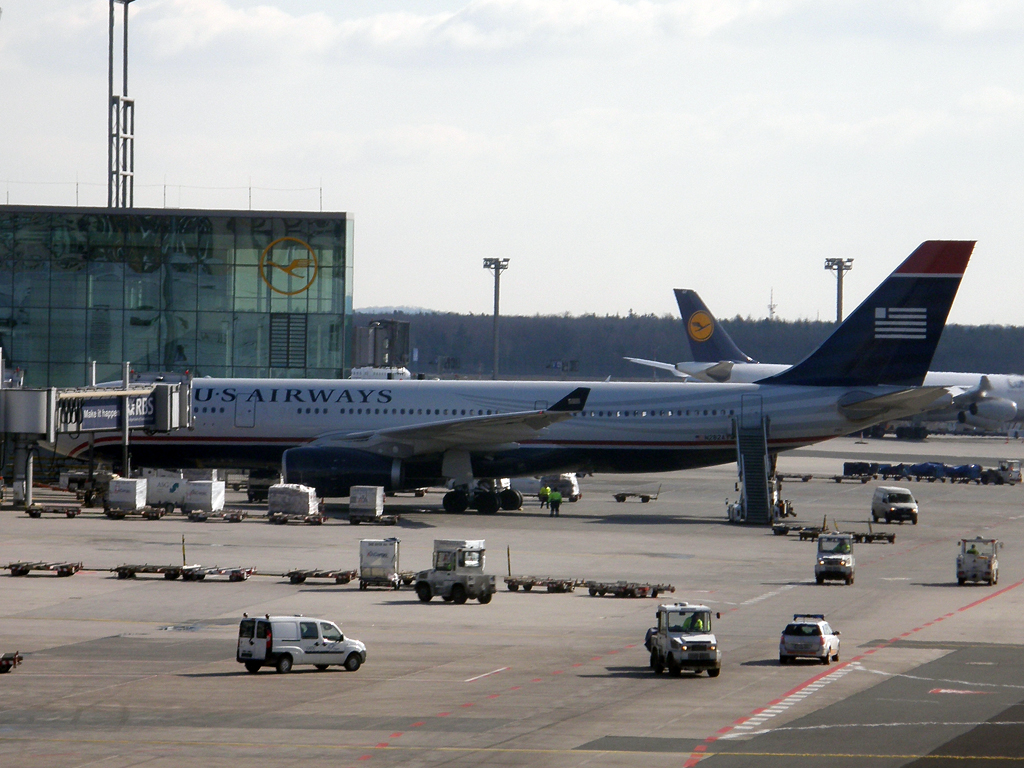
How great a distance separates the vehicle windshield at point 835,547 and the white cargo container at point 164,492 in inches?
1127

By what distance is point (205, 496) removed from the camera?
5584 centimetres

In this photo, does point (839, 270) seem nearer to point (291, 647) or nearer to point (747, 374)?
point (747, 374)


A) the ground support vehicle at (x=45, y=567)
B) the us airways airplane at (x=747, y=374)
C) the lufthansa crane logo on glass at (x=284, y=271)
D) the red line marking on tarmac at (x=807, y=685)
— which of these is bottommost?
the red line marking on tarmac at (x=807, y=685)

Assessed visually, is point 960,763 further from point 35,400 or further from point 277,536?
point 35,400

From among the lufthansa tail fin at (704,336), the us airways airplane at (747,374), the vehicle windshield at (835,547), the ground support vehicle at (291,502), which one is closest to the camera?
the vehicle windshield at (835,547)

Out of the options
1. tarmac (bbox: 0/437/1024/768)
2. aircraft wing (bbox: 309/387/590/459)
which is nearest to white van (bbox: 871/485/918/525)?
tarmac (bbox: 0/437/1024/768)

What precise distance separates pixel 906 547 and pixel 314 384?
27.5 m

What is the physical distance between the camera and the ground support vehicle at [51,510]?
53719 mm

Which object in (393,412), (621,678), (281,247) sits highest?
(281,247)

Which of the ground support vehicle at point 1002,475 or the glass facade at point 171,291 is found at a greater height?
the glass facade at point 171,291

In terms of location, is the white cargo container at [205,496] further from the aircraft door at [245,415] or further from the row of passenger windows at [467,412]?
the row of passenger windows at [467,412]

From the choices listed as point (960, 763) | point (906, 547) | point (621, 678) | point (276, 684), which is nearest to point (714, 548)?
point (906, 547)

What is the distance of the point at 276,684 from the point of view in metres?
26.2

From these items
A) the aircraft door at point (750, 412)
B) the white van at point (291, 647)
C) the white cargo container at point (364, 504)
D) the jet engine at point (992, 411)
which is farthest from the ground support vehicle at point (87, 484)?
the jet engine at point (992, 411)
